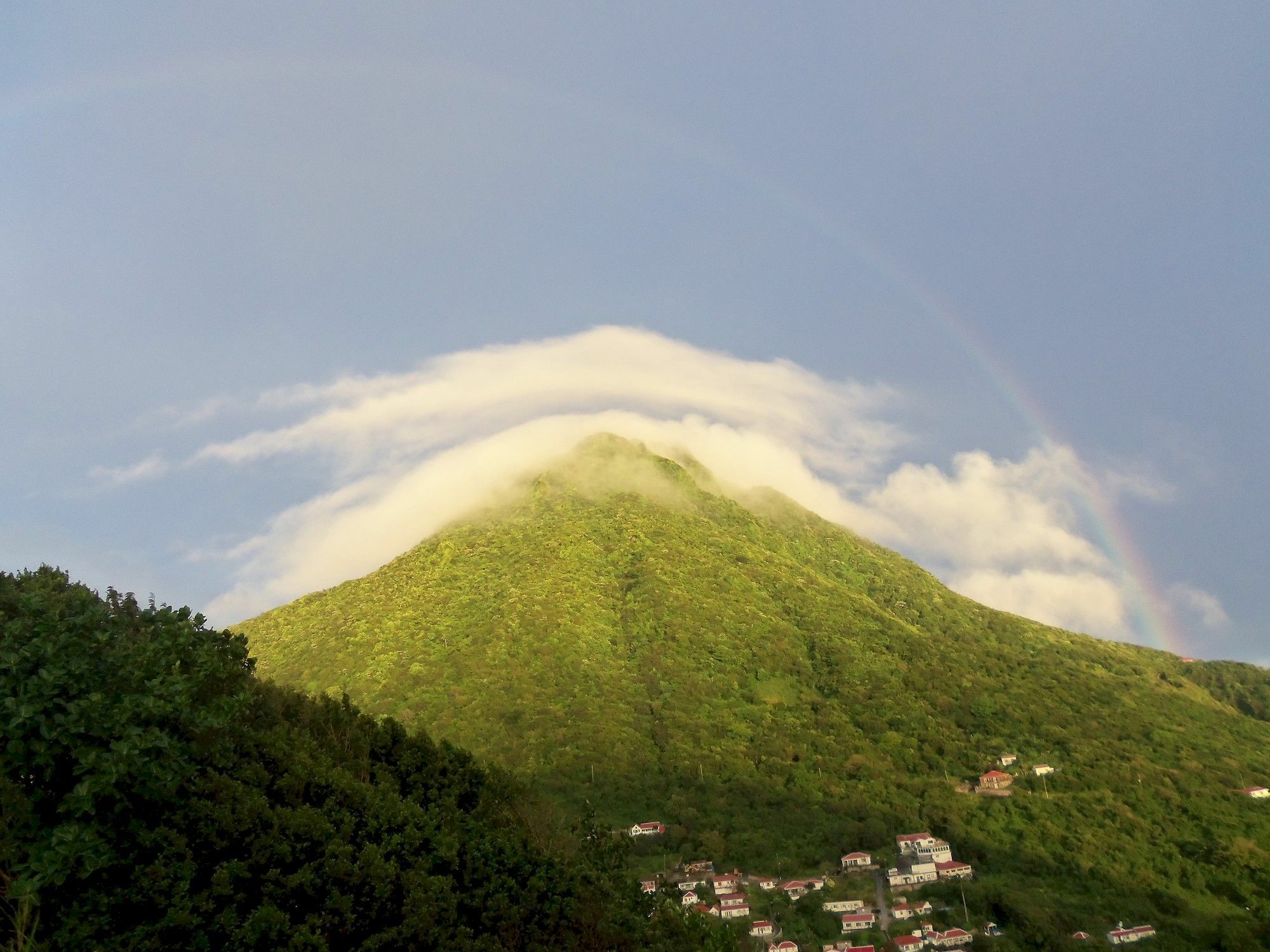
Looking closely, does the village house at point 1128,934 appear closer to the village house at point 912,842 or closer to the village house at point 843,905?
the village house at point 912,842

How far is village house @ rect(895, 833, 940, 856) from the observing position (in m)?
51.7

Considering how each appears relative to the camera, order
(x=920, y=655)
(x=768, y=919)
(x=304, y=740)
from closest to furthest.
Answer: (x=304, y=740), (x=768, y=919), (x=920, y=655)

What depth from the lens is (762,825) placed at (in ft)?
183

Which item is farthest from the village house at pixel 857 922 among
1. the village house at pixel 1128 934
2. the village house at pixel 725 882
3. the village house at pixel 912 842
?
the village house at pixel 1128 934

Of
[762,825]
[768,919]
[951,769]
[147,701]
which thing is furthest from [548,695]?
[147,701]

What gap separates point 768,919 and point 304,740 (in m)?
37.7

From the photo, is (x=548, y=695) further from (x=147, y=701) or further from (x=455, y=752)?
(x=147, y=701)

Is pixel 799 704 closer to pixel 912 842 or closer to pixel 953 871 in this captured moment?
pixel 912 842

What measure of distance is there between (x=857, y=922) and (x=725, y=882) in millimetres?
8592

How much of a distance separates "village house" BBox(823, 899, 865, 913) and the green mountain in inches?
181

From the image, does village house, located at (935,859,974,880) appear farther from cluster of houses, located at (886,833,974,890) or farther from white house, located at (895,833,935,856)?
white house, located at (895,833,935,856)

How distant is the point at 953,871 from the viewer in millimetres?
49406

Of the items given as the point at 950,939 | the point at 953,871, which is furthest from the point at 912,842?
the point at 950,939

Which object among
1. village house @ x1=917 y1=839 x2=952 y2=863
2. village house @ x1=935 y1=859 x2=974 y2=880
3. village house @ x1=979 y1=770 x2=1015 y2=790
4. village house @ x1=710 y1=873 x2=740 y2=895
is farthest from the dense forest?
village house @ x1=979 y1=770 x2=1015 y2=790
